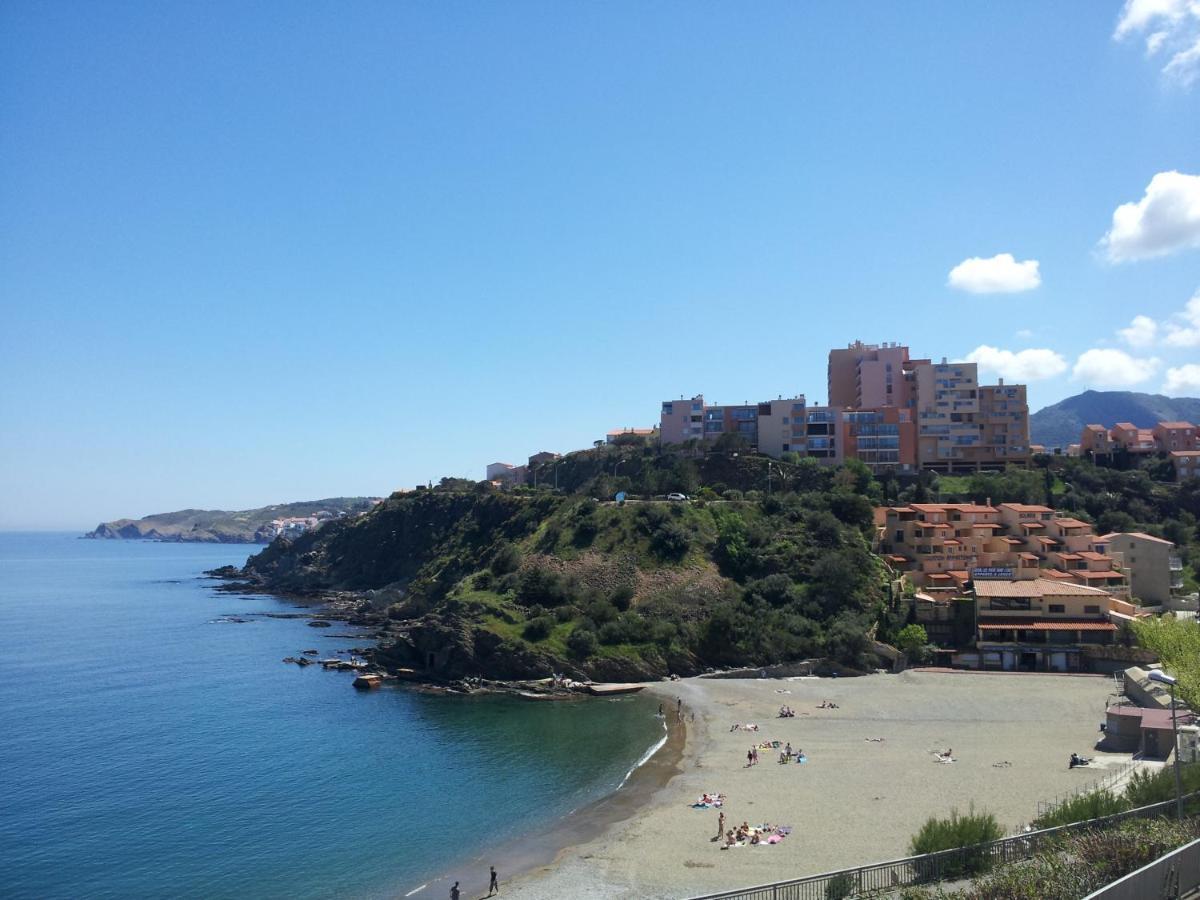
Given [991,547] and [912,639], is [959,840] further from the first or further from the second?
[991,547]

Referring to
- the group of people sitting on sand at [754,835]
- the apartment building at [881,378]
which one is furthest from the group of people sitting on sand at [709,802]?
the apartment building at [881,378]

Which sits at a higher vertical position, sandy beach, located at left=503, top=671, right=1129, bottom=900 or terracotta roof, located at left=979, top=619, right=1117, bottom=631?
terracotta roof, located at left=979, top=619, right=1117, bottom=631

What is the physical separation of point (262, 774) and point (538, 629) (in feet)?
78.9

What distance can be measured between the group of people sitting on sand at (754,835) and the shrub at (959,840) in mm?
6355

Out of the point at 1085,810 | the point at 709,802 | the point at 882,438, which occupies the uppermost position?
the point at 882,438

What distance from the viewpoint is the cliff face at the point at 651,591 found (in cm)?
5738

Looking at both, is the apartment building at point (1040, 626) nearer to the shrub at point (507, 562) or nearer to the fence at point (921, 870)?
the shrub at point (507, 562)

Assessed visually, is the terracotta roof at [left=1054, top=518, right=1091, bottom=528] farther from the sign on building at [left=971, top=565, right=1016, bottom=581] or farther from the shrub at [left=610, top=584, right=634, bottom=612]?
the shrub at [left=610, top=584, right=634, bottom=612]

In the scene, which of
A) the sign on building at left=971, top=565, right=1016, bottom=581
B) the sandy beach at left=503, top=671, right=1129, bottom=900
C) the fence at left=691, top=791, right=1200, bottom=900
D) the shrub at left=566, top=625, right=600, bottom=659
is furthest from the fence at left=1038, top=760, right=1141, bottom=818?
the shrub at left=566, top=625, right=600, bottom=659

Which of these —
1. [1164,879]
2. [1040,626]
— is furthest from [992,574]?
[1164,879]

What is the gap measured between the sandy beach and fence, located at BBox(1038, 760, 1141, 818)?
51 cm

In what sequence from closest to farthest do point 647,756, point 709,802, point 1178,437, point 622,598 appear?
point 709,802, point 647,756, point 622,598, point 1178,437

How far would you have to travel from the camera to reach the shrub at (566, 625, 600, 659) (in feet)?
186

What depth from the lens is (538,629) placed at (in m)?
59.1
